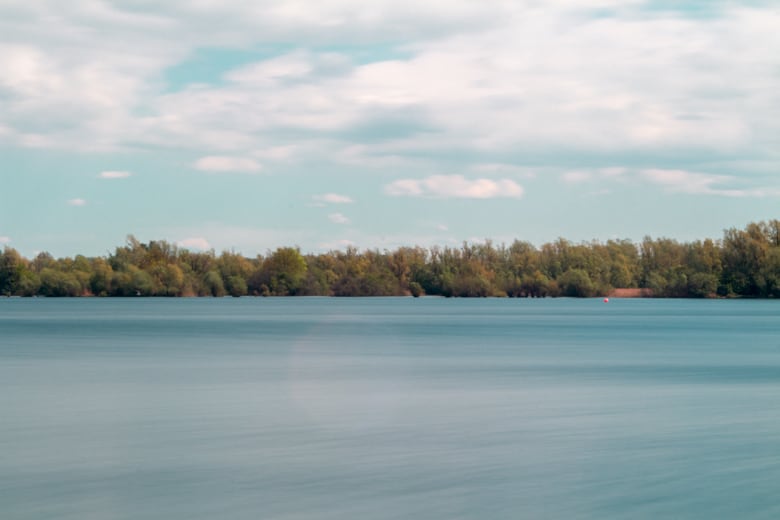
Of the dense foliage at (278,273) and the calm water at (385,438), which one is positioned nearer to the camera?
the calm water at (385,438)

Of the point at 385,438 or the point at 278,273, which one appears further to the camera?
the point at 278,273

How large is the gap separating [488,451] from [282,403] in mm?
8541

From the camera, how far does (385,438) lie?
68.4ft

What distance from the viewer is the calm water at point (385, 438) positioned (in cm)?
1512

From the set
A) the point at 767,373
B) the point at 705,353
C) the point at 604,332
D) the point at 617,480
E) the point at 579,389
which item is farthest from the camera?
the point at 604,332

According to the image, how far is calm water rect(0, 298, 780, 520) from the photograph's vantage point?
49.6ft

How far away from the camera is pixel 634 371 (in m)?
37.9

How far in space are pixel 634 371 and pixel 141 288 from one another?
149 m

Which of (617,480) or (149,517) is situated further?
(617,480)

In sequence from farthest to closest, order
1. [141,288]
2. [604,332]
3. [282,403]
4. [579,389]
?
[141,288] → [604,332] → [579,389] → [282,403]

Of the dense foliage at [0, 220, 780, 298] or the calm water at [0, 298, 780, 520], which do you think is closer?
the calm water at [0, 298, 780, 520]

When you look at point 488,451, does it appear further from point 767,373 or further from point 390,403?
point 767,373

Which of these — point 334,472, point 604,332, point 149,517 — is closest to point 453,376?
point 334,472

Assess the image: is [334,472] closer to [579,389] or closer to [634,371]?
[579,389]
